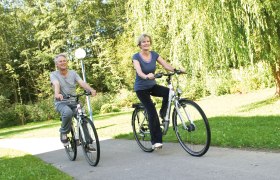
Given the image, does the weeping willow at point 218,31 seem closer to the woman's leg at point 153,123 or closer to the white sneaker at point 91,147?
the woman's leg at point 153,123

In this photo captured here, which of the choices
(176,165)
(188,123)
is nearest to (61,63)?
(188,123)

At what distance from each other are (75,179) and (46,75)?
97.8 ft

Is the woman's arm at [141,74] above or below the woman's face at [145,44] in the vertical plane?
below

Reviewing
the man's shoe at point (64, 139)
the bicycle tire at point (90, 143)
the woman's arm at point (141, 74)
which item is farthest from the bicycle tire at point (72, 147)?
the woman's arm at point (141, 74)

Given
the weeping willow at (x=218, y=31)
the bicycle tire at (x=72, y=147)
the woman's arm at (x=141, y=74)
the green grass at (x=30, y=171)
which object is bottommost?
the green grass at (x=30, y=171)

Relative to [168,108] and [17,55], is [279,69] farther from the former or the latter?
[17,55]

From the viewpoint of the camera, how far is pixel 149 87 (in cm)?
598

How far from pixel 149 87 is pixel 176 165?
150cm

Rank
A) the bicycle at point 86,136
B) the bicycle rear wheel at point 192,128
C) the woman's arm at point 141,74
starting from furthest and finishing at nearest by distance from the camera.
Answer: the bicycle at point 86,136 < the woman's arm at point 141,74 < the bicycle rear wheel at point 192,128

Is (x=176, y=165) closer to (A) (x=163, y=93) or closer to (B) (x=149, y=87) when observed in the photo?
(A) (x=163, y=93)

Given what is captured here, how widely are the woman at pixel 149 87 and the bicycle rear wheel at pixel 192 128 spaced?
0.31 m

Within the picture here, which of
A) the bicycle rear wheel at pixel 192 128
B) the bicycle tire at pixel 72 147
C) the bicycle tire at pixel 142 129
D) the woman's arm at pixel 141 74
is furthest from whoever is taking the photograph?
the bicycle tire at pixel 72 147

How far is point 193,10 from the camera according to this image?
10.7 meters

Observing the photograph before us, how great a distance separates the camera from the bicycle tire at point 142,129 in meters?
6.46
